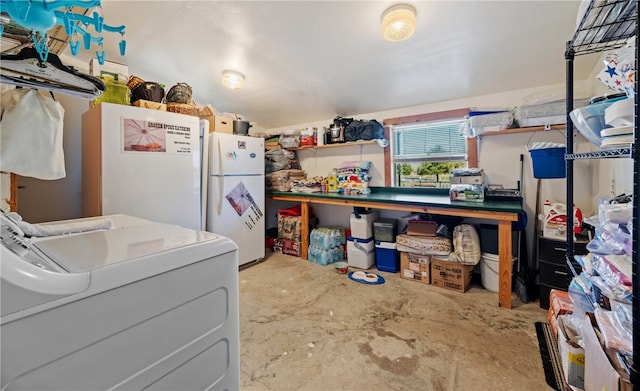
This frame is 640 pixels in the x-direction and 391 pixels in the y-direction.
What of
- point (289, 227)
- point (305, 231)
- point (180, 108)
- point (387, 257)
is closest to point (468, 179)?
point (387, 257)

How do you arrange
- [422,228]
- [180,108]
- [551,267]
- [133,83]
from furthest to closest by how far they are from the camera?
[422,228] < [180,108] < [133,83] < [551,267]

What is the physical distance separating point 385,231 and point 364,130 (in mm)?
1266

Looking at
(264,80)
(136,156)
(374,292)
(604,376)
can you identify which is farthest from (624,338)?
(264,80)

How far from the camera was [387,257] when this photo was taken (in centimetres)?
295

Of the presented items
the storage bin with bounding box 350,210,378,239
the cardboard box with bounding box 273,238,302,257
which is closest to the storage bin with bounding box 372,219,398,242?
the storage bin with bounding box 350,210,378,239

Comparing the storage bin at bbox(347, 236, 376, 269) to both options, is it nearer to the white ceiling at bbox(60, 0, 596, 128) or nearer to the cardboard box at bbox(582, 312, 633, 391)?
the white ceiling at bbox(60, 0, 596, 128)

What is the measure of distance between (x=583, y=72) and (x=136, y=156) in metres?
3.89

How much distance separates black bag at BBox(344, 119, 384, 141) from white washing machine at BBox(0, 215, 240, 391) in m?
2.66

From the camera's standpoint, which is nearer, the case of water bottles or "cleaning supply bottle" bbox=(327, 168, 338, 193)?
the case of water bottles

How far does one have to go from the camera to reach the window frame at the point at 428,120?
2.90 meters

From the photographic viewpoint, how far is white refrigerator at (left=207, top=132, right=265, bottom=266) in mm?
2816

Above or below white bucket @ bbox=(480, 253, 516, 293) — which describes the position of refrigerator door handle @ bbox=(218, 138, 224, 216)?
above

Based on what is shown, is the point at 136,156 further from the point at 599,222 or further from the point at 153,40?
the point at 599,222

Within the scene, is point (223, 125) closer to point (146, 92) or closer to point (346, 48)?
point (146, 92)
